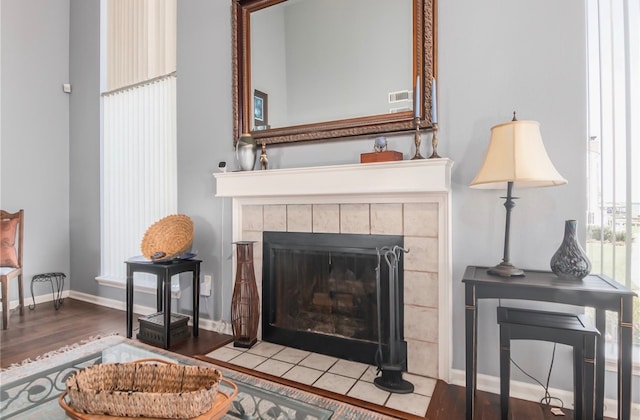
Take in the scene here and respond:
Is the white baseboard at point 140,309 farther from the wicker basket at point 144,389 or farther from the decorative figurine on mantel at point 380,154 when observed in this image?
the decorative figurine on mantel at point 380,154

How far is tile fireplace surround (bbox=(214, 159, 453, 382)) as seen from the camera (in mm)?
1910

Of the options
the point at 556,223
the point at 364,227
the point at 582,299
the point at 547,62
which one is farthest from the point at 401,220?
the point at 547,62

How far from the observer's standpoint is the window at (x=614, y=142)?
1.60 metres

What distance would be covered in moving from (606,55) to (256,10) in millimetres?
2187

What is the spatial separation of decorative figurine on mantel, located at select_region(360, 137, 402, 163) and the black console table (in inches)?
29.3

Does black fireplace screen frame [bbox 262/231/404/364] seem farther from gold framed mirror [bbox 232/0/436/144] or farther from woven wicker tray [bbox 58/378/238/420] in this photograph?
woven wicker tray [bbox 58/378/238/420]

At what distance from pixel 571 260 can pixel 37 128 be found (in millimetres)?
4643

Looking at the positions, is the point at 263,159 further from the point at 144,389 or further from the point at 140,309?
the point at 140,309

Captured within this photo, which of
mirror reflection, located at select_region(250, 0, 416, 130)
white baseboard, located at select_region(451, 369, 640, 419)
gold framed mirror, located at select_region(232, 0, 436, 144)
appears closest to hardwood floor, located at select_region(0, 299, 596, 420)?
white baseboard, located at select_region(451, 369, 640, 419)

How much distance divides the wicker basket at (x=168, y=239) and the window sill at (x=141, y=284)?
24.3 inches

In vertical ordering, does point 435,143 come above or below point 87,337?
above

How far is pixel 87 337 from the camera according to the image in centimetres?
259

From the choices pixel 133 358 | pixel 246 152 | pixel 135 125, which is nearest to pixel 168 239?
pixel 246 152

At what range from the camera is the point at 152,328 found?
2453 mm
